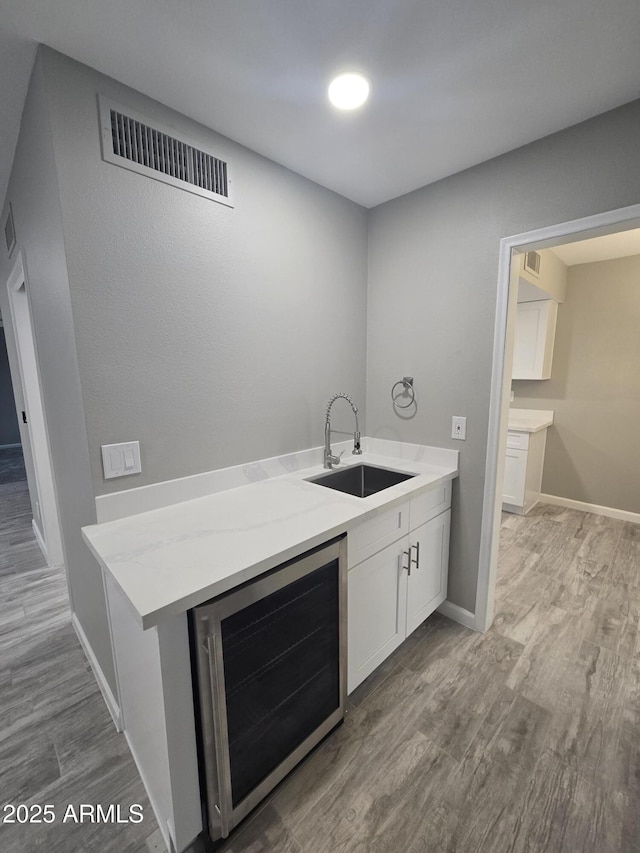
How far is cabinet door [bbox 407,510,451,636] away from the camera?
1.84 meters

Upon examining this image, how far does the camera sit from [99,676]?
5.68ft

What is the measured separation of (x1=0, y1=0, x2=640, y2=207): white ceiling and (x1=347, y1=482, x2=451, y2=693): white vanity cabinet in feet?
5.39

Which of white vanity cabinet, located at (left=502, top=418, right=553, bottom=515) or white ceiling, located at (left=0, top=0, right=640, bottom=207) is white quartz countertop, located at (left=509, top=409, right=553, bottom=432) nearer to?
white vanity cabinet, located at (left=502, top=418, right=553, bottom=515)

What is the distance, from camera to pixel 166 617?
870 mm

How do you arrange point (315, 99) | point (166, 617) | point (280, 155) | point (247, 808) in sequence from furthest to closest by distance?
1. point (280, 155)
2. point (315, 99)
3. point (247, 808)
4. point (166, 617)

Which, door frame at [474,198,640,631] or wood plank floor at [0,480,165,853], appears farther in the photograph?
door frame at [474,198,640,631]

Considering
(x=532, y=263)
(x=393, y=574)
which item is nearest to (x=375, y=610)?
(x=393, y=574)

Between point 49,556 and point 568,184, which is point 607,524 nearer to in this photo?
point 568,184

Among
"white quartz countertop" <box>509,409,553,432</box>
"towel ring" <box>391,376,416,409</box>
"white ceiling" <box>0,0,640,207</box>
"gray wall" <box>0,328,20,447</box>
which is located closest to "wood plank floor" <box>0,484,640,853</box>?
"towel ring" <box>391,376,416,409</box>

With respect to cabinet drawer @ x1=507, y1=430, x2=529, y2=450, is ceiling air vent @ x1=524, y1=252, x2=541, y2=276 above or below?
above

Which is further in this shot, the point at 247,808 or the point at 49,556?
the point at 49,556

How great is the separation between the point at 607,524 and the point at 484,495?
96.7 inches

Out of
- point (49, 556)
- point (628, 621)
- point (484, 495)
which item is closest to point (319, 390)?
point (484, 495)

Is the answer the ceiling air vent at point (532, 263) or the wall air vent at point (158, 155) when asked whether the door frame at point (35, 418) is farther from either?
the ceiling air vent at point (532, 263)
